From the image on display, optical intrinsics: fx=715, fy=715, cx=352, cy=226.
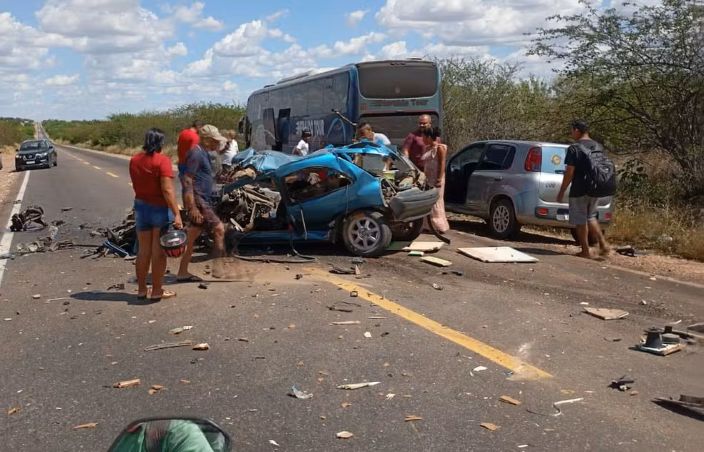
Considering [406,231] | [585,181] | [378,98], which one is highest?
[378,98]

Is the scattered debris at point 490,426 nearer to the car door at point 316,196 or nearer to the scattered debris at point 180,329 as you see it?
the scattered debris at point 180,329

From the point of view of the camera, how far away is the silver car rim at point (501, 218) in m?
11.5

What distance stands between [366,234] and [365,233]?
2 centimetres

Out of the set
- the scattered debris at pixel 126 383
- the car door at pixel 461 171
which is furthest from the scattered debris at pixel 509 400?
the car door at pixel 461 171

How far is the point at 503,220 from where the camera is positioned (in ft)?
37.9

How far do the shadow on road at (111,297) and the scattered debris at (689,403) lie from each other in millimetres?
4758

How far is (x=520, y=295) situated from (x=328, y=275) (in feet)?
7.23

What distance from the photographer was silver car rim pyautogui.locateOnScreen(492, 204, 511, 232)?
37.6 ft

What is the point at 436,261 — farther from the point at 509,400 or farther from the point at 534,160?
the point at 509,400

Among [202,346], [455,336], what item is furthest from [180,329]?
[455,336]


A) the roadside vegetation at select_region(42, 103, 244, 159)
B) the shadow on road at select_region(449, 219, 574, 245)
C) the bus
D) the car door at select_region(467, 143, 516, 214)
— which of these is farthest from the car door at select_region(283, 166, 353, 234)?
the roadside vegetation at select_region(42, 103, 244, 159)

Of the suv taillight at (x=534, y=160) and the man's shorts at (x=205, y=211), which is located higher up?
the suv taillight at (x=534, y=160)

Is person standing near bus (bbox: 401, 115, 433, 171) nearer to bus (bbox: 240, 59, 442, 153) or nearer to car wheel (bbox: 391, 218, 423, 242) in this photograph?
car wheel (bbox: 391, 218, 423, 242)

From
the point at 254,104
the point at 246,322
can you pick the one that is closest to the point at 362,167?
the point at 246,322
